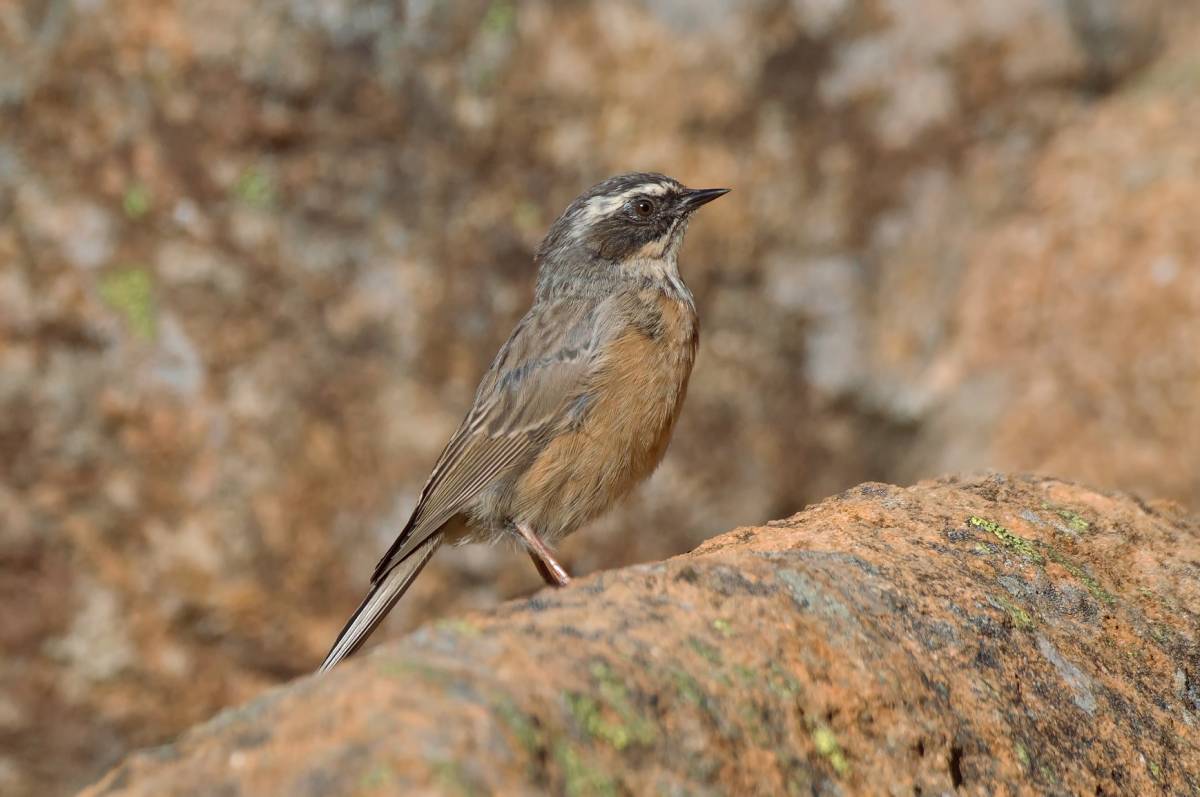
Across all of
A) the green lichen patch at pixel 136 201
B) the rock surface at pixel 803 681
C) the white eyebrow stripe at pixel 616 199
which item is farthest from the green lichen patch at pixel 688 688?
the green lichen patch at pixel 136 201

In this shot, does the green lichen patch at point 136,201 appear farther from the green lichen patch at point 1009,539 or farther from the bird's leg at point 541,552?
the green lichen patch at point 1009,539

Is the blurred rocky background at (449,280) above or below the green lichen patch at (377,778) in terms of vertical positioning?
above

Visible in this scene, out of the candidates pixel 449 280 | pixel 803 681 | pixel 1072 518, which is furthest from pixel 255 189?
pixel 803 681

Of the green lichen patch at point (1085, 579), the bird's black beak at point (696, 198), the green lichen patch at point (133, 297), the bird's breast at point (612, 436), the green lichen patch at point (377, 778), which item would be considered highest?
the green lichen patch at point (133, 297)

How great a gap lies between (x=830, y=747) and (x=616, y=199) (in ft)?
16.6

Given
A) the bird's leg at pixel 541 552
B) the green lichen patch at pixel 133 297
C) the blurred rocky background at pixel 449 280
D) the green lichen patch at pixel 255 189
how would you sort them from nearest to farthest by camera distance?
the bird's leg at pixel 541 552, the blurred rocky background at pixel 449 280, the green lichen patch at pixel 133 297, the green lichen patch at pixel 255 189

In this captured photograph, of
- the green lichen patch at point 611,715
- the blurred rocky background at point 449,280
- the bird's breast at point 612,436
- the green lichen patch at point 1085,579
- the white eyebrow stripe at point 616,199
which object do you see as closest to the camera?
the green lichen patch at point 611,715

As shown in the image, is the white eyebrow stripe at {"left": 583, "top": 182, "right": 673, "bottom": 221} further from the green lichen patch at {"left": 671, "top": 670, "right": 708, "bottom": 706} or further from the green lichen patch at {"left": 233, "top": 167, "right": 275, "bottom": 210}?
the green lichen patch at {"left": 671, "top": 670, "right": 708, "bottom": 706}

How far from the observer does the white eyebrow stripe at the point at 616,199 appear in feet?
25.9

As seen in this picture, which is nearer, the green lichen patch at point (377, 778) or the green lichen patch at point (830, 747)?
the green lichen patch at point (377, 778)

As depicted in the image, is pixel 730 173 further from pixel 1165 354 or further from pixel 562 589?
pixel 562 589

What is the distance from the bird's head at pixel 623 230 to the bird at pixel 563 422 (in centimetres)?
2

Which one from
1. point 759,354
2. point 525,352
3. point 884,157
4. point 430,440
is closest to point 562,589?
point 525,352

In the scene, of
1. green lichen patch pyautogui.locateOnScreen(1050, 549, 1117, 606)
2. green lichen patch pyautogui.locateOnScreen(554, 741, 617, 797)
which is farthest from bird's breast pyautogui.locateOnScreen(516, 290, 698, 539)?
green lichen patch pyautogui.locateOnScreen(554, 741, 617, 797)
